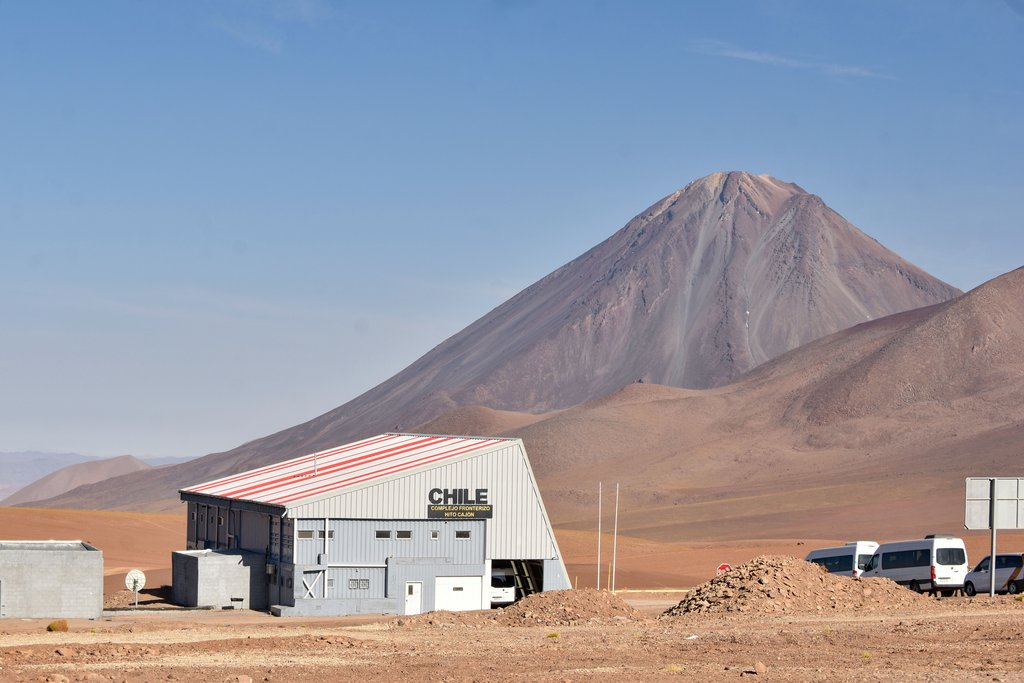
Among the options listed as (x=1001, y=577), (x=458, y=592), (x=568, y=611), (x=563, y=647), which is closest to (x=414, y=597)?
(x=458, y=592)

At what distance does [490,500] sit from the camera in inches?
1940

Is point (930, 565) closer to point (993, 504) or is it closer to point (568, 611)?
point (993, 504)

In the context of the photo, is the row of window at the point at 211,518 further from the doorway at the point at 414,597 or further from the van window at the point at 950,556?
the van window at the point at 950,556

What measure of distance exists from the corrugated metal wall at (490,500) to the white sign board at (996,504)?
1525cm

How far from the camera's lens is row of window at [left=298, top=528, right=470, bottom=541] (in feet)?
151

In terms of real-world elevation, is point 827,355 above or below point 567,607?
above

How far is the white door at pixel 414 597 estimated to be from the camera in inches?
1858

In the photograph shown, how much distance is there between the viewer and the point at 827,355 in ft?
608

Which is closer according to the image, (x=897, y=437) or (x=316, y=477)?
(x=316, y=477)

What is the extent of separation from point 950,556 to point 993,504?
7.66m

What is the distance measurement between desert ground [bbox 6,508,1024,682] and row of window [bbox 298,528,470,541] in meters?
2.89

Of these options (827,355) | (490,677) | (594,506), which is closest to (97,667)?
(490,677)

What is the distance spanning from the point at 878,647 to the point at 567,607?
37.5 feet

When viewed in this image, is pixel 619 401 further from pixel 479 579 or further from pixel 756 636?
pixel 756 636
